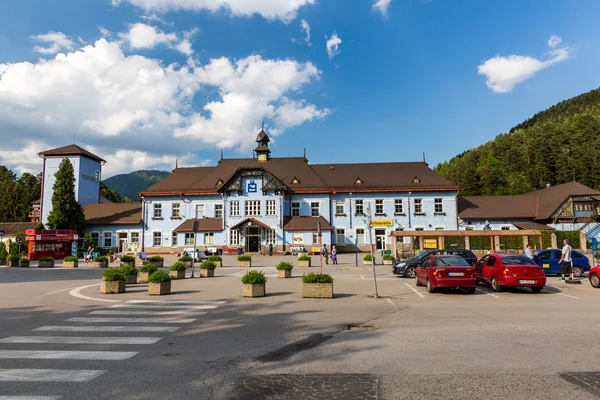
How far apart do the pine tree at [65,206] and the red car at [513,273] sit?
4791cm

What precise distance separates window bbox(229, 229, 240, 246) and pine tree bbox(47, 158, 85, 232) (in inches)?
780

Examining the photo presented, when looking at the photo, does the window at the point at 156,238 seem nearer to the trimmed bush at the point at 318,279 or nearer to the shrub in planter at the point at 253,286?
the shrub in planter at the point at 253,286

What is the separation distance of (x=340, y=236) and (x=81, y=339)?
40964mm

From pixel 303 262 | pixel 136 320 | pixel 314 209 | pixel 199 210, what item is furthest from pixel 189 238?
pixel 136 320

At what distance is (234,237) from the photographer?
46.2m

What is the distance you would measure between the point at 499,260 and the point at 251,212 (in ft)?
114

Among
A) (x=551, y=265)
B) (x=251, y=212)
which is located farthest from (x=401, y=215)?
(x=551, y=265)

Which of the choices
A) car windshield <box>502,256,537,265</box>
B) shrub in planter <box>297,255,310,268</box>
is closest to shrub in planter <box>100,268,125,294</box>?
car windshield <box>502,256,537,265</box>

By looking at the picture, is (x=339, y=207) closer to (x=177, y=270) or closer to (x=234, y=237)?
(x=234, y=237)

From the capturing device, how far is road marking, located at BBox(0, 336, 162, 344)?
7.56 m

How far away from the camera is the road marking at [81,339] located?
24.8 feet

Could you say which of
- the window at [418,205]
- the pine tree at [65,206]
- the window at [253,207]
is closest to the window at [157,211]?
the pine tree at [65,206]

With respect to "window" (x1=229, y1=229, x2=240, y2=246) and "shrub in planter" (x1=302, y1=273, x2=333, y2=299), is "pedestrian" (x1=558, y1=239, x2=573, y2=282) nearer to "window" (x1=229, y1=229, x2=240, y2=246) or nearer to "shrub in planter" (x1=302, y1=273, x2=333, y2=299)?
"shrub in planter" (x1=302, y1=273, x2=333, y2=299)

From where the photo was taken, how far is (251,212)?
46.7 m
